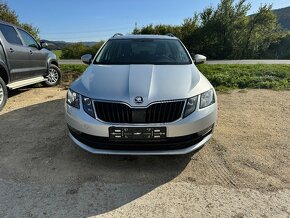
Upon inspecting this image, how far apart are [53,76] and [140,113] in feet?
20.7

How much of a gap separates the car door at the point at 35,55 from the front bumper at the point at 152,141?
4.76m

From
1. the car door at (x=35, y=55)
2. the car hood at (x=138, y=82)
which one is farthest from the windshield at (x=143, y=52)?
the car door at (x=35, y=55)

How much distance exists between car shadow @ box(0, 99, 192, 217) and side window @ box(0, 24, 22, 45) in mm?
2824

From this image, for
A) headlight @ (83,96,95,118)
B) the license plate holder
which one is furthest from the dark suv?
the license plate holder

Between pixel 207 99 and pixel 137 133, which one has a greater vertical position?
pixel 207 99

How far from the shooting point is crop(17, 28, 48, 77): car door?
306 inches

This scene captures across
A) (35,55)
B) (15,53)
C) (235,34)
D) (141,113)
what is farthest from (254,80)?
(235,34)

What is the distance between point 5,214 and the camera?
2.89 m

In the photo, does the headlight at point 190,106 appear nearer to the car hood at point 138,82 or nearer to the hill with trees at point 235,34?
the car hood at point 138,82

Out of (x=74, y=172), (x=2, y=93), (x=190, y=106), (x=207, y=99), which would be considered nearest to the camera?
(x=190, y=106)

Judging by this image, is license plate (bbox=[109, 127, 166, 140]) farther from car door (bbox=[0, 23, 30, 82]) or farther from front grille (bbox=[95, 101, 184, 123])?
car door (bbox=[0, 23, 30, 82])

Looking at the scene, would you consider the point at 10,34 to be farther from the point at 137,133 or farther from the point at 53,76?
the point at 137,133

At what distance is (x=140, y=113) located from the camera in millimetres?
3422

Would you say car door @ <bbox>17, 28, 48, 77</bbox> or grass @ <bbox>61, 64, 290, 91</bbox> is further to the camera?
grass @ <bbox>61, 64, 290, 91</bbox>
